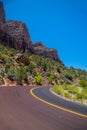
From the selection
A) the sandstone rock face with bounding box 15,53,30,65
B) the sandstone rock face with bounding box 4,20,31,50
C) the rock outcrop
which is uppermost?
the sandstone rock face with bounding box 4,20,31,50

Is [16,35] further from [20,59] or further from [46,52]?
[20,59]

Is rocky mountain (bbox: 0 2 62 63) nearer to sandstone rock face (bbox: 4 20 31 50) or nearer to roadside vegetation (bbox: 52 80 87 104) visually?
sandstone rock face (bbox: 4 20 31 50)

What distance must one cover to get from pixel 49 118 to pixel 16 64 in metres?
51.1

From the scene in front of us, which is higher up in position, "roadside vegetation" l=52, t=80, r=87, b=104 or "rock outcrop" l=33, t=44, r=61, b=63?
"rock outcrop" l=33, t=44, r=61, b=63

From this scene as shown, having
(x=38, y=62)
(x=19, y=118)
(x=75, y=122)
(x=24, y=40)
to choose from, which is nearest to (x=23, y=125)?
(x=19, y=118)

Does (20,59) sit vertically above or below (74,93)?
above

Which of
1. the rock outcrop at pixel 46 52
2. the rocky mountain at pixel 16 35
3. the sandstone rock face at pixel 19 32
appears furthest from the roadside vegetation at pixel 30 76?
the rock outcrop at pixel 46 52

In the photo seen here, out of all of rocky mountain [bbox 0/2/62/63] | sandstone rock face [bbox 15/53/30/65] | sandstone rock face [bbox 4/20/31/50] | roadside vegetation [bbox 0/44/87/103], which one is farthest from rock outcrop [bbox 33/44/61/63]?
sandstone rock face [bbox 15/53/30/65]

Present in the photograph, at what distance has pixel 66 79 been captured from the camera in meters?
77.9

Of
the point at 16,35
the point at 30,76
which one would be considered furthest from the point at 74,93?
the point at 16,35

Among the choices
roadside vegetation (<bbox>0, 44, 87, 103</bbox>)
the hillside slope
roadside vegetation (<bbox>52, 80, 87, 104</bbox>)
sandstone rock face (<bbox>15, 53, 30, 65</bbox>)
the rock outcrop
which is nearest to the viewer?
roadside vegetation (<bbox>52, 80, 87, 104</bbox>)

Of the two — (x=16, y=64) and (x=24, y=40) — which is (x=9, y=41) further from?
(x=16, y=64)

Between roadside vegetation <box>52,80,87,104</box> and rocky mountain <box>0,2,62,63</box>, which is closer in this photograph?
roadside vegetation <box>52,80,87,104</box>

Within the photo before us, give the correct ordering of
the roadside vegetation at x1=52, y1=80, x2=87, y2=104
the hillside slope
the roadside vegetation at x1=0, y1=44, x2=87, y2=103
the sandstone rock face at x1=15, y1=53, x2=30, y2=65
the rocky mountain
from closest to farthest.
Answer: the roadside vegetation at x1=52, y1=80, x2=87, y2=104
the roadside vegetation at x1=0, y1=44, x2=87, y2=103
the hillside slope
the sandstone rock face at x1=15, y1=53, x2=30, y2=65
the rocky mountain
